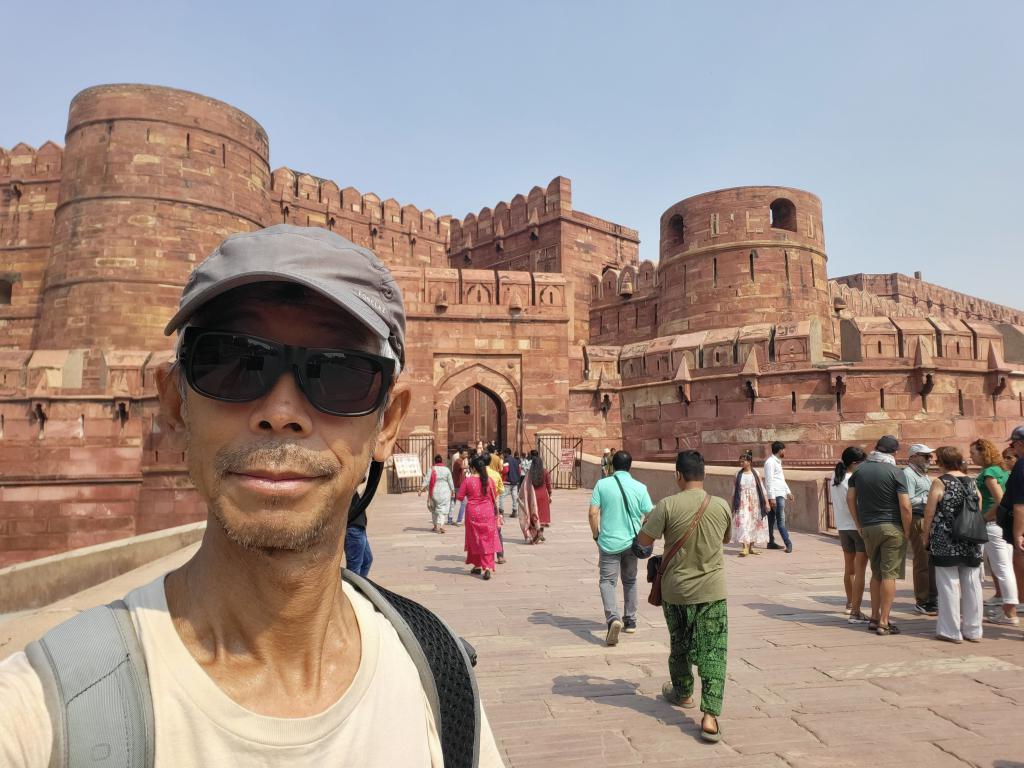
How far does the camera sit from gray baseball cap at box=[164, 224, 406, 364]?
0.87 meters

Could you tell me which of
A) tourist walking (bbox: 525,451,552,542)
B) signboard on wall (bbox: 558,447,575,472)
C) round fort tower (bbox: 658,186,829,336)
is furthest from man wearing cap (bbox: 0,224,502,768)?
round fort tower (bbox: 658,186,829,336)

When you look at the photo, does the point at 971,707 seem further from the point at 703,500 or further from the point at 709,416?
the point at 709,416

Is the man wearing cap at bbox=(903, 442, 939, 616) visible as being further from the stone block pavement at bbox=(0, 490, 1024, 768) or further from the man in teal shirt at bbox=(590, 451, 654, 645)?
the man in teal shirt at bbox=(590, 451, 654, 645)

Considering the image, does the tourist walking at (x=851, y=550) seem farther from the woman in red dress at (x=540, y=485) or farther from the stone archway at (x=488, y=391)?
the stone archway at (x=488, y=391)

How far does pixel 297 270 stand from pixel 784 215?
74.7ft

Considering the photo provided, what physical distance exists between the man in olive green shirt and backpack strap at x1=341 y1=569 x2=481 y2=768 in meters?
2.72

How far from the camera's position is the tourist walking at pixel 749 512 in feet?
28.3

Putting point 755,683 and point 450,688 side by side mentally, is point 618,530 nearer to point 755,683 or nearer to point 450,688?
point 755,683

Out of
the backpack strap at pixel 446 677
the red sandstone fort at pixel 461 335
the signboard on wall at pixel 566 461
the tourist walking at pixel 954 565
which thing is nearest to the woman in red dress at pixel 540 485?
the tourist walking at pixel 954 565

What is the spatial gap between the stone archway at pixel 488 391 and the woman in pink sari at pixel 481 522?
34.4 feet

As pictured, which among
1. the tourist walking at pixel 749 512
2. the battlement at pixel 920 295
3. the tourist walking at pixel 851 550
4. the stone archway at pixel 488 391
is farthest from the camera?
the battlement at pixel 920 295

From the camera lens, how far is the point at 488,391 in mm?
18656

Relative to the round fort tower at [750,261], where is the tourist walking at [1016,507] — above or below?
below

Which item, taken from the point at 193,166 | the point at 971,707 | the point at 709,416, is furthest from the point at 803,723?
the point at 193,166
